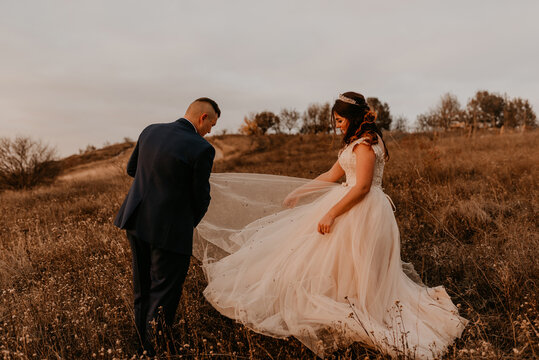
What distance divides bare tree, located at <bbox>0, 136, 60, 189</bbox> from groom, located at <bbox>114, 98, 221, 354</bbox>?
17.0 metres

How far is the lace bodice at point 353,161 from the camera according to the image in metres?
3.25

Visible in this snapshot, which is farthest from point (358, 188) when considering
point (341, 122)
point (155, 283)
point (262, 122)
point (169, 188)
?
point (262, 122)

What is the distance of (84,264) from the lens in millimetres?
5016

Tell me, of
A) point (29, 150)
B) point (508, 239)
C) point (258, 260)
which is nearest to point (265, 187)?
point (258, 260)

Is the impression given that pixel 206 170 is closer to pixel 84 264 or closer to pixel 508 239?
pixel 84 264

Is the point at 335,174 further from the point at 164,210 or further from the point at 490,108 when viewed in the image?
the point at 490,108

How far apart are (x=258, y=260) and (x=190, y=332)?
0.98m

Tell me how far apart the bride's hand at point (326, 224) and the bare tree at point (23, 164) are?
17.8 m

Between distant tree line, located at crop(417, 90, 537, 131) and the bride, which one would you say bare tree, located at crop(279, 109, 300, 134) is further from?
the bride

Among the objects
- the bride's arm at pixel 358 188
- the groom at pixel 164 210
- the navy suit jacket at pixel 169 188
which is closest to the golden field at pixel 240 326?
the groom at pixel 164 210

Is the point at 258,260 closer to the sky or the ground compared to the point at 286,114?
closer to the ground

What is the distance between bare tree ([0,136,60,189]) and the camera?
16.0 m

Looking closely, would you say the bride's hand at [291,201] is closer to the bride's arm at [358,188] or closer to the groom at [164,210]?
the bride's arm at [358,188]

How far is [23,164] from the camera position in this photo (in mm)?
16391
